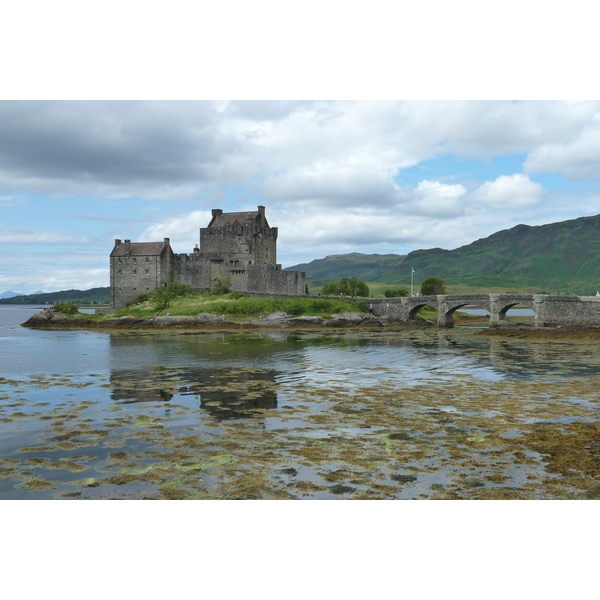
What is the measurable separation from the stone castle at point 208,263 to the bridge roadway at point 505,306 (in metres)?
15.7

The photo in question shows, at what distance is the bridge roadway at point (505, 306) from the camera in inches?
2086

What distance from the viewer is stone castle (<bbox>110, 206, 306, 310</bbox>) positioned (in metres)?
80.8

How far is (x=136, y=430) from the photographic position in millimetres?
14562

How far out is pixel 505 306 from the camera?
6294 centimetres

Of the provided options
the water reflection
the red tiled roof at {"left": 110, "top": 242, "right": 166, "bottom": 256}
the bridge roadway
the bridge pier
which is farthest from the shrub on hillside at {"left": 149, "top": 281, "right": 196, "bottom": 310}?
the water reflection

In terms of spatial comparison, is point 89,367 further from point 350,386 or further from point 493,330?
point 493,330

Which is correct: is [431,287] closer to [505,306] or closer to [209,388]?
[505,306]

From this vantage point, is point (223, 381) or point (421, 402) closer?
point (421, 402)

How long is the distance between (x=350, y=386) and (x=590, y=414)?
30.2ft

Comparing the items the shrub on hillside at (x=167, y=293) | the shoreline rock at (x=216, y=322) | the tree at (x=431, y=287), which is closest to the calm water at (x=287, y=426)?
the shoreline rock at (x=216, y=322)

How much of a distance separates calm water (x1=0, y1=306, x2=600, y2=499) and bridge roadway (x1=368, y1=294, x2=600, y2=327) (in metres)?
24.5

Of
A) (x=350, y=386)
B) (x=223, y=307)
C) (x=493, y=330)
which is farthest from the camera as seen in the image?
(x=223, y=307)

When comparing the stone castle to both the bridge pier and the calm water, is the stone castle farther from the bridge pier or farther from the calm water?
the calm water
